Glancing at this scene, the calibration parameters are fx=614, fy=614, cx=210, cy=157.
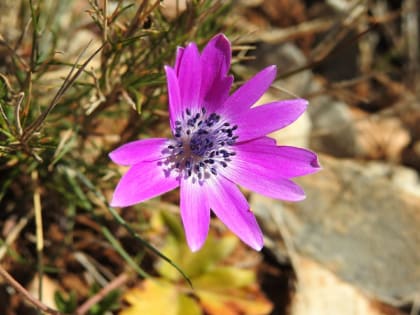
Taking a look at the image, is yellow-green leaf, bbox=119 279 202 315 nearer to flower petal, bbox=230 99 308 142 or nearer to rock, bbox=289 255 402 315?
rock, bbox=289 255 402 315

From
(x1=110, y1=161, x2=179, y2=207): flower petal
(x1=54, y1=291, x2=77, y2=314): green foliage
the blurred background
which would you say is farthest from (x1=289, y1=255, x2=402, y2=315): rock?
(x1=110, y1=161, x2=179, y2=207): flower petal

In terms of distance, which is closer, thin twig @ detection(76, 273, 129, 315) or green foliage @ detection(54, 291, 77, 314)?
green foliage @ detection(54, 291, 77, 314)

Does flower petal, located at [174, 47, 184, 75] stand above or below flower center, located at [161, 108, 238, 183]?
above

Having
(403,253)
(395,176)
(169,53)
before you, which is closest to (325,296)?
(403,253)

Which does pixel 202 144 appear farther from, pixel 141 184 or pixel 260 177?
pixel 141 184

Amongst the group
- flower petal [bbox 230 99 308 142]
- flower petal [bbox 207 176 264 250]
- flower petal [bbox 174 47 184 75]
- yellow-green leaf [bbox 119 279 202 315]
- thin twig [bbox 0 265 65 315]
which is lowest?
yellow-green leaf [bbox 119 279 202 315]

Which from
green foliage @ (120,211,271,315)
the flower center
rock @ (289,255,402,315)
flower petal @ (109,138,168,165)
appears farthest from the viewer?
rock @ (289,255,402,315)

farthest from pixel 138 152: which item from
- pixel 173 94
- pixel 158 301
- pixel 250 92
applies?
pixel 158 301

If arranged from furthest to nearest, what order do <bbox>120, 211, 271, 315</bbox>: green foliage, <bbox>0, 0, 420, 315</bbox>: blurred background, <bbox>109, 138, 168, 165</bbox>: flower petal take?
<bbox>120, 211, 271, 315</bbox>: green foliage → <bbox>0, 0, 420, 315</bbox>: blurred background → <bbox>109, 138, 168, 165</bbox>: flower petal
